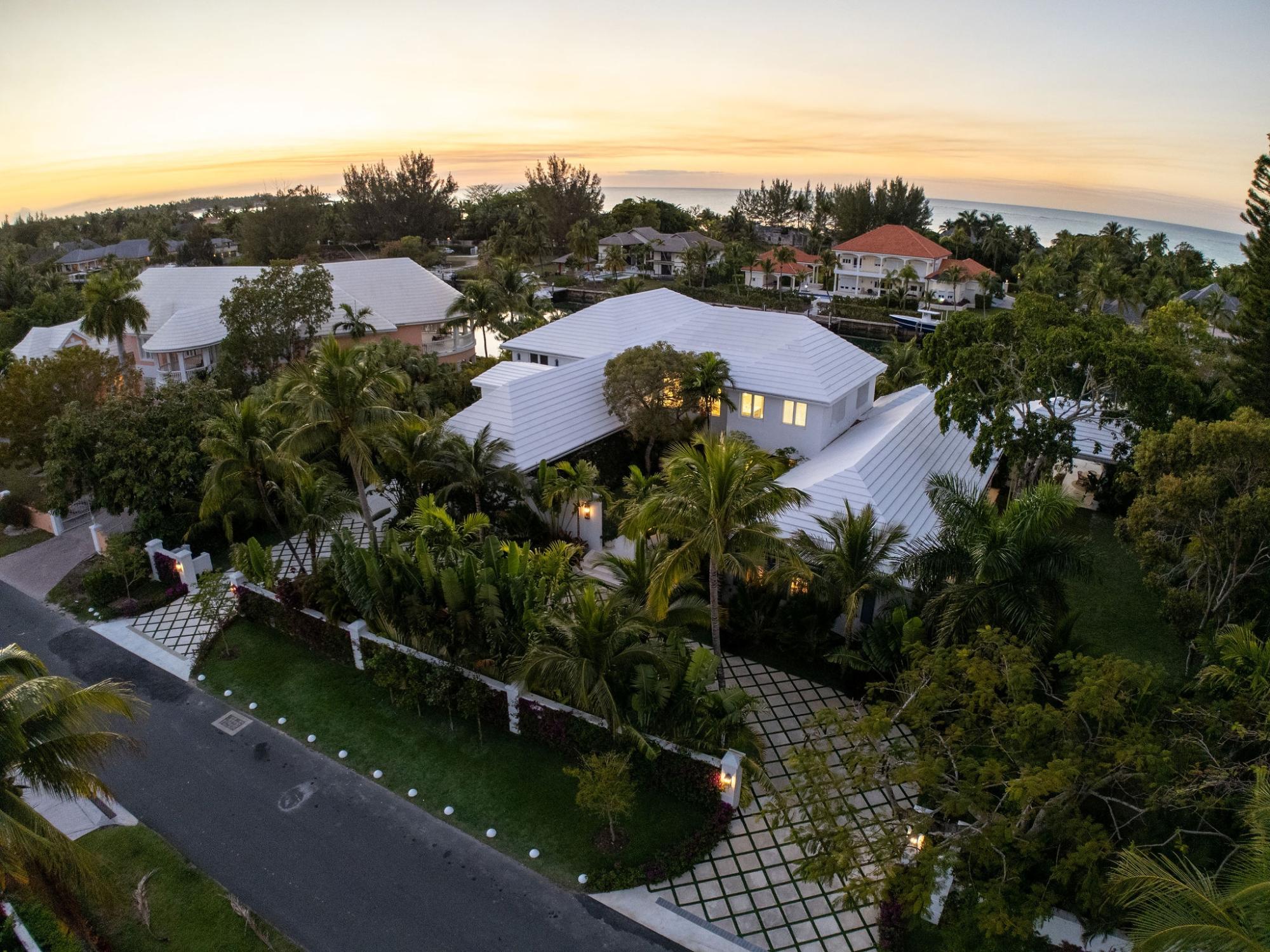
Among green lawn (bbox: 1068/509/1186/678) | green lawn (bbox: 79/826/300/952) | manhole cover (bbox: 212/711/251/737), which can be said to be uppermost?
green lawn (bbox: 79/826/300/952)

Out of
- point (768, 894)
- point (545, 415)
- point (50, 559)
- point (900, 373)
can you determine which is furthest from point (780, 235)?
point (768, 894)

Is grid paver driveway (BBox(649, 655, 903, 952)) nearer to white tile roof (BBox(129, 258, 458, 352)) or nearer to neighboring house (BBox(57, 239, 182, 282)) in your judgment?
Result: white tile roof (BBox(129, 258, 458, 352))

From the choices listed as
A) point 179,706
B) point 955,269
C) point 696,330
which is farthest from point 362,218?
point 179,706

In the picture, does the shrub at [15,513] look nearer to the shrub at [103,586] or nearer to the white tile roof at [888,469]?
the shrub at [103,586]

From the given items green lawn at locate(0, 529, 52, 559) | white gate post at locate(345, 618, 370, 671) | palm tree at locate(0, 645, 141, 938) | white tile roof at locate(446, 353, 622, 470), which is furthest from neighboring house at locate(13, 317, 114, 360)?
palm tree at locate(0, 645, 141, 938)

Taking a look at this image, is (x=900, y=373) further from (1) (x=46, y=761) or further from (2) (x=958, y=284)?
(2) (x=958, y=284)

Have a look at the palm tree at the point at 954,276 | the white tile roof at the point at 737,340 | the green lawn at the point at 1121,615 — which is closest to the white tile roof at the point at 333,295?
the white tile roof at the point at 737,340
